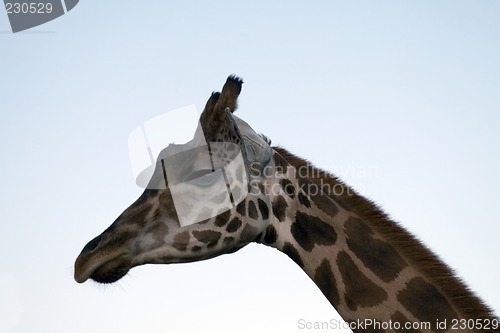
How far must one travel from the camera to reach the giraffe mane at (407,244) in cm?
590

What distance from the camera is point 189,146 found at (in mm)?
7070

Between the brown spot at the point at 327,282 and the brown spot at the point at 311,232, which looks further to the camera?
the brown spot at the point at 311,232

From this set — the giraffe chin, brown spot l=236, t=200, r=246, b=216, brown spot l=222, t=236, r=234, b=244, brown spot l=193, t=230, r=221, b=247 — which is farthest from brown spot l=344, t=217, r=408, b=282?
the giraffe chin

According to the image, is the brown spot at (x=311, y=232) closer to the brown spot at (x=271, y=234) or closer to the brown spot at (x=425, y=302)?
the brown spot at (x=271, y=234)

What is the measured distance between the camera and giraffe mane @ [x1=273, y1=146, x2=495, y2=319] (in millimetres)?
5902

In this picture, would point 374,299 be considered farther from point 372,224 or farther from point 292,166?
point 292,166

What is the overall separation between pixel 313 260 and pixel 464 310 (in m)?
1.51

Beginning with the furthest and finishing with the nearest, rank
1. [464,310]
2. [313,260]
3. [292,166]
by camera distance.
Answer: [292,166], [313,260], [464,310]

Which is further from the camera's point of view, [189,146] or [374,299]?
[189,146]

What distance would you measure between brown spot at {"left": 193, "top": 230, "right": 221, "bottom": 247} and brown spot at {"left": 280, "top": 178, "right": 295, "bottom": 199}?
2.74 feet

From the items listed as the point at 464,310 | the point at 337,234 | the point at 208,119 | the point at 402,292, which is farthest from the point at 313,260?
the point at 208,119

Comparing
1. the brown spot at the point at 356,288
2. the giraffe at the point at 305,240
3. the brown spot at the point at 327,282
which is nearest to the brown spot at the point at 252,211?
the giraffe at the point at 305,240

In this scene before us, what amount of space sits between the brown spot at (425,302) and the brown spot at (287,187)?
59.0 inches

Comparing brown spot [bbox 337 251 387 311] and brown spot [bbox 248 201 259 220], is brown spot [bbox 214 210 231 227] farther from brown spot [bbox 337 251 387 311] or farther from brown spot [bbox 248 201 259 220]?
brown spot [bbox 337 251 387 311]
